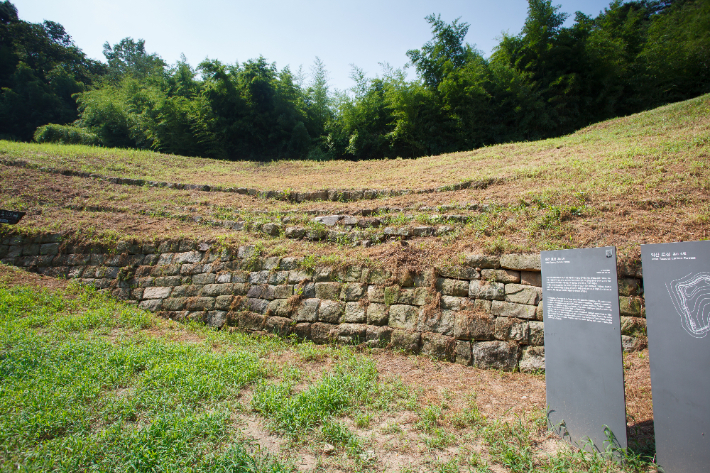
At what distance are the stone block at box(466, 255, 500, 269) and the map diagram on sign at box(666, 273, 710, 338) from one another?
7.76 ft

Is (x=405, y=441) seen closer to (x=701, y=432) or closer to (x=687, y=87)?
(x=701, y=432)

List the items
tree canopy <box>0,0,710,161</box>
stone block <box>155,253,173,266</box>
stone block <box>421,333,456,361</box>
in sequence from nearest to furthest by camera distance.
Result: stone block <box>421,333,456,361</box>
stone block <box>155,253,173,266</box>
tree canopy <box>0,0,710,161</box>

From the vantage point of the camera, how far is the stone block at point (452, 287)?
15.4ft

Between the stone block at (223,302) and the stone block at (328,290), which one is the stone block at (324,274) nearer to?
the stone block at (328,290)

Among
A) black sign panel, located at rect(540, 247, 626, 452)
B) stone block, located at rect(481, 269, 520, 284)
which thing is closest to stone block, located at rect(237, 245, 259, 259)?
stone block, located at rect(481, 269, 520, 284)

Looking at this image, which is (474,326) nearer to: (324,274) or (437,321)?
(437,321)

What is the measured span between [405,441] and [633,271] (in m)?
3.40

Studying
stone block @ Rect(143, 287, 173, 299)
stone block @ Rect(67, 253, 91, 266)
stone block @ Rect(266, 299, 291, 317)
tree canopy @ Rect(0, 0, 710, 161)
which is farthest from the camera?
tree canopy @ Rect(0, 0, 710, 161)

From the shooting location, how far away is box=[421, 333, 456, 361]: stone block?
4.41 meters

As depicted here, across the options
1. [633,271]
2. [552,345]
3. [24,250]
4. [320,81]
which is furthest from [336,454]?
[320,81]

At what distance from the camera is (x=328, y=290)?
5.39 metres

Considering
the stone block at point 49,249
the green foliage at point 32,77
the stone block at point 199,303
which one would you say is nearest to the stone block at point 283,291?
the stone block at point 199,303

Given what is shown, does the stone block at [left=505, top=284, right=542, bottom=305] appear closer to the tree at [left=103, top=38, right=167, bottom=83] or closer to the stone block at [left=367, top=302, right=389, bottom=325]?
the stone block at [left=367, top=302, right=389, bottom=325]

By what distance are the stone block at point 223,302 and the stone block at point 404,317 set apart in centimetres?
290
